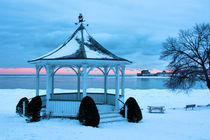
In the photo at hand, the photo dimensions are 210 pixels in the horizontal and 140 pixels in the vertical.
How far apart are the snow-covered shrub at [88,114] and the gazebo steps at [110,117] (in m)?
1.04

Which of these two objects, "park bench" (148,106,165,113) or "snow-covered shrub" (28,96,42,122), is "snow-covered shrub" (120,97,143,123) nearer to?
"snow-covered shrub" (28,96,42,122)

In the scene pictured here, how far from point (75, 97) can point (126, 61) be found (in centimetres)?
553

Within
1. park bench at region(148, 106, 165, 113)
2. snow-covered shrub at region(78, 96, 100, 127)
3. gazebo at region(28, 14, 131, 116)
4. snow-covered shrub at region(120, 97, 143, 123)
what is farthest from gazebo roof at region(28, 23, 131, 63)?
park bench at region(148, 106, 165, 113)

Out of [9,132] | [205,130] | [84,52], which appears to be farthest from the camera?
[84,52]

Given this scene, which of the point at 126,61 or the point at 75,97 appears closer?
the point at 126,61

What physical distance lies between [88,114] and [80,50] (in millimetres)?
3782

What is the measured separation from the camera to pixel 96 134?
8.55 metres

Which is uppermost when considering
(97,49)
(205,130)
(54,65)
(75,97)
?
(97,49)

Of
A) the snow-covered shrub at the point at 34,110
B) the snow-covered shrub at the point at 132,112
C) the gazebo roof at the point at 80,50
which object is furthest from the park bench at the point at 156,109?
the snow-covered shrub at the point at 34,110

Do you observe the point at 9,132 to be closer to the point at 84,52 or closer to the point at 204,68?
the point at 84,52

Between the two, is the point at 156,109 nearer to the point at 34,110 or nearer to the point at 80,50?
the point at 80,50

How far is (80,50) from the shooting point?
1198cm

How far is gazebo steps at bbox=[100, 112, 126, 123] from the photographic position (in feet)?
37.5

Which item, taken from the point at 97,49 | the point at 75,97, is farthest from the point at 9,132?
the point at 75,97
